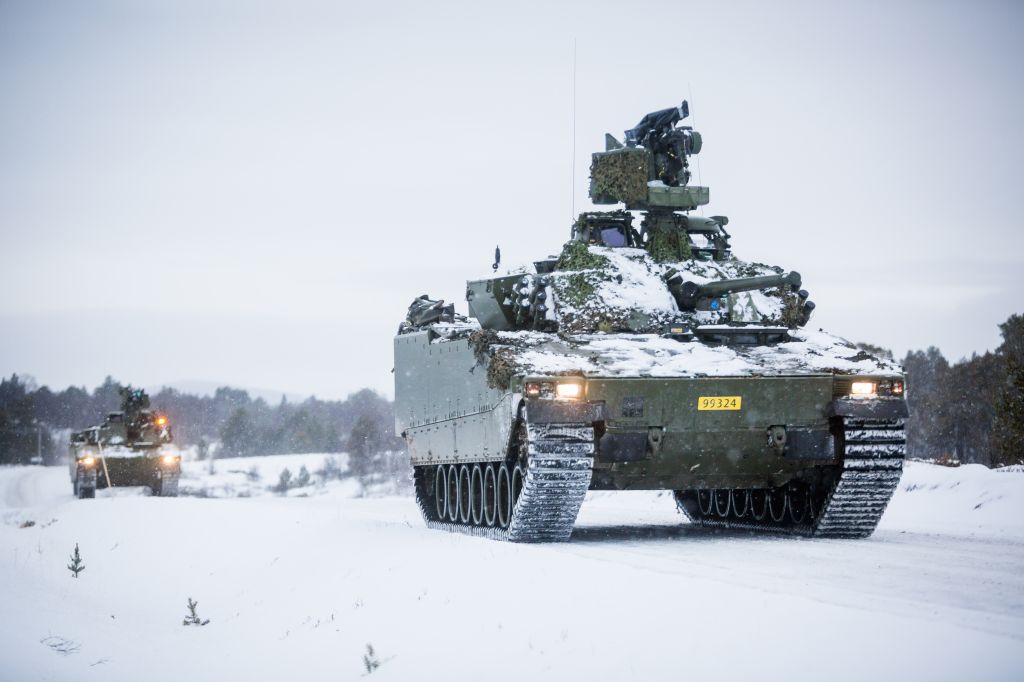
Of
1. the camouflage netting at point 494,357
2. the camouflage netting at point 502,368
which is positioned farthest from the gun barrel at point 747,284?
the camouflage netting at point 502,368

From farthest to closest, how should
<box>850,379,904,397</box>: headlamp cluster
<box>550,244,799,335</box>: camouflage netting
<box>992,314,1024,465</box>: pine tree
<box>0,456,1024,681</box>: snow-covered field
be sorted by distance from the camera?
<box>992,314,1024,465</box>: pine tree, <box>550,244,799,335</box>: camouflage netting, <box>850,379,904,397</box>: headlamp cluster, <box>0,456,1024,681</box>: snow-covered field

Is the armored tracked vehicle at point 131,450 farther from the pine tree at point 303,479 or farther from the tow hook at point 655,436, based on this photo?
the tow hook at point 655,436

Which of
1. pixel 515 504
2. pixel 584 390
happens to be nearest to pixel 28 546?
pixel 515 504

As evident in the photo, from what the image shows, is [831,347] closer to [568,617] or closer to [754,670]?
[568,617]

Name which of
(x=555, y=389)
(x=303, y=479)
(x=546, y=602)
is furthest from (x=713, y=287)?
(x=303, y=479)

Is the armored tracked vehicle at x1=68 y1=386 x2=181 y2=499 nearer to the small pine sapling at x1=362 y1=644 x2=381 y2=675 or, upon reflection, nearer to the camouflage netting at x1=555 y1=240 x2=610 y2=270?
the camouflage netting at x1=555 y1=240 x2=610 y2=270

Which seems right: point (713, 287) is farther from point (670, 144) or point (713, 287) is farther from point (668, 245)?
point (670, 144)

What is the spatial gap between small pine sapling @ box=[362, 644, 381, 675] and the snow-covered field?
0.05 meters

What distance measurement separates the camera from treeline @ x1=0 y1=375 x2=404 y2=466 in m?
80.8

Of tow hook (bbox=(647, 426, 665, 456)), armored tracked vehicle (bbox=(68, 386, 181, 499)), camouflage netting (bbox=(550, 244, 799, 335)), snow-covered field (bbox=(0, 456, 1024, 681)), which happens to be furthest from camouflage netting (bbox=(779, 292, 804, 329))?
armored tracked vehicle (bbox=(68, 386, 181, 499))

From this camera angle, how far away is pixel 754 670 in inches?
265

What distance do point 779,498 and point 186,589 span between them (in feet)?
23.3

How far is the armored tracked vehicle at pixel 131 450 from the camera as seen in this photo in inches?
1260

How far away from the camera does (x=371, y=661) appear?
909 cm
